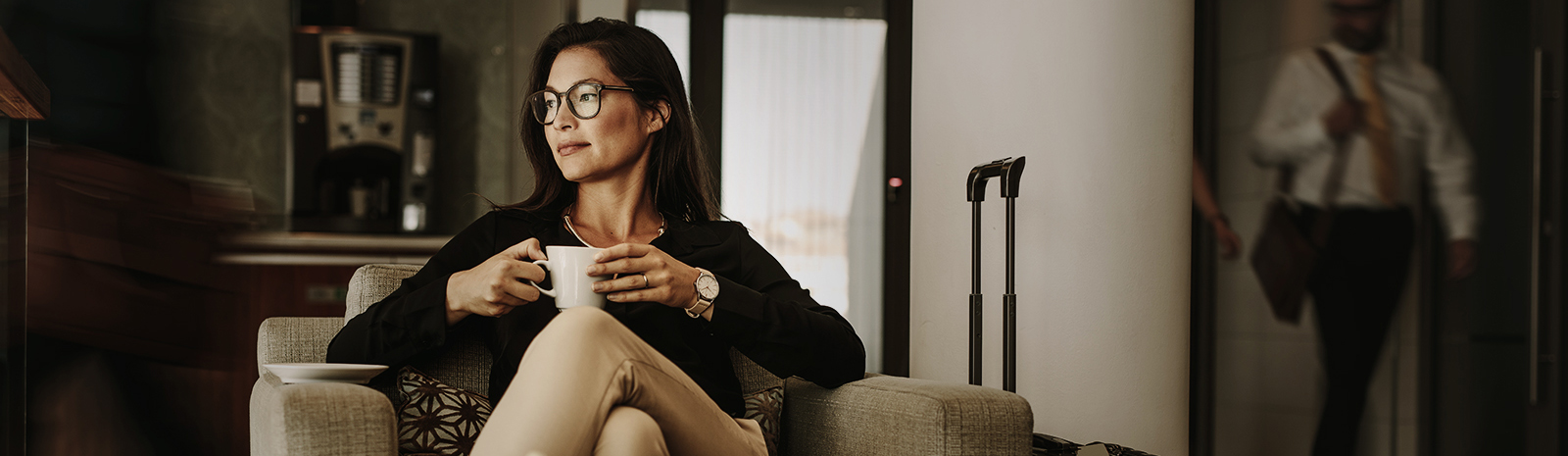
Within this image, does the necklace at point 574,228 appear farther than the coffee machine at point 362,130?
No

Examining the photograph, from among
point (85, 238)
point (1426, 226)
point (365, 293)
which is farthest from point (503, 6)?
point (1426, 226)

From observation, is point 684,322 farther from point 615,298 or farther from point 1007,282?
point 1007,282

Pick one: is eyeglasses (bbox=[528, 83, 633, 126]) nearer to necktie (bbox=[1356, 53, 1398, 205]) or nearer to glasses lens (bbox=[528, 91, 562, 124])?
glasses lens (bbox=[528, 91, 562, 124])

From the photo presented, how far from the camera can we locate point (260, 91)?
436 cm

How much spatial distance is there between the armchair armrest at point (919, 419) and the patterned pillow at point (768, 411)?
0.07 m

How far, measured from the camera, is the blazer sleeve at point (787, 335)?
1.45 metres

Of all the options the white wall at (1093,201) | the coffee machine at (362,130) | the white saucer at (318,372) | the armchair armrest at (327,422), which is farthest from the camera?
the coffee machine at (362,130)

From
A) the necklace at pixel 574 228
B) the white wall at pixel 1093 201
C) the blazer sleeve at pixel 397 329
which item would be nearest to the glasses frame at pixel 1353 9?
the white wall at pixel 1093 201

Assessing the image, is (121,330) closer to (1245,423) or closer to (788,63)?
(788,63)

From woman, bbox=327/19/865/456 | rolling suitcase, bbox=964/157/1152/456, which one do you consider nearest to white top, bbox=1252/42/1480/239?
rolling suitcase, bbox=964/157/1152/456

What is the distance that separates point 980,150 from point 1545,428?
4.68ft

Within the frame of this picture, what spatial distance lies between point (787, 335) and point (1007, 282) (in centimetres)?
70

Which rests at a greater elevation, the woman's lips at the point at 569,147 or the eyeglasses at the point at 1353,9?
the eyeglasses at the point at 1353,9

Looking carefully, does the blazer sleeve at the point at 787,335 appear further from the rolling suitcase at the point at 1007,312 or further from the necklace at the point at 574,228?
the rolling suitcase at the point at 1007,312
